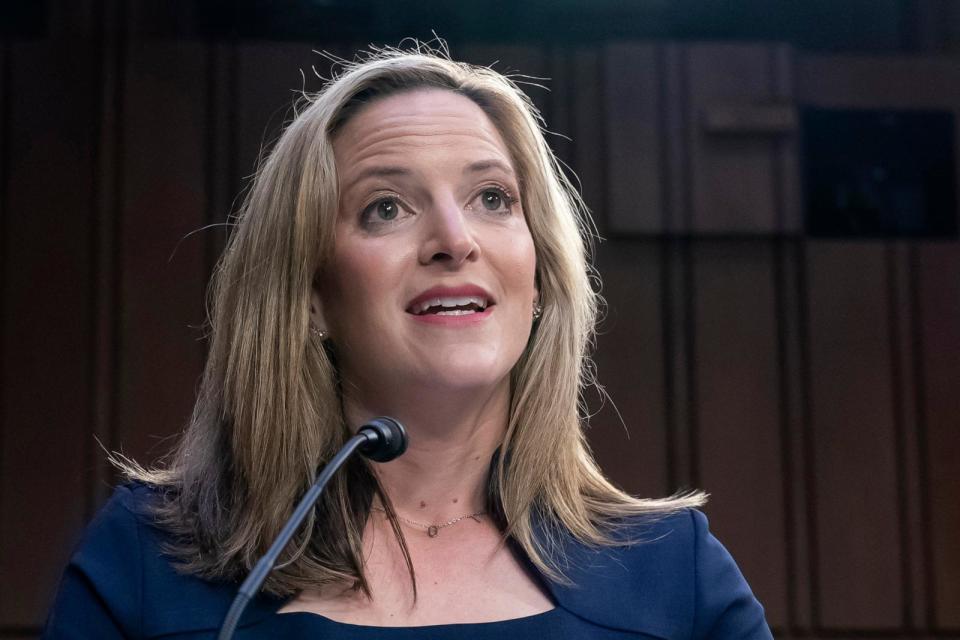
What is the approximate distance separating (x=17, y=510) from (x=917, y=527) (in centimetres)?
285

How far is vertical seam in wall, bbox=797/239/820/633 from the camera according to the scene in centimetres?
396

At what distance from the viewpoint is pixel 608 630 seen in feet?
5.02

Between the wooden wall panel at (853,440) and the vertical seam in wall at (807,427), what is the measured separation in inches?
0.5

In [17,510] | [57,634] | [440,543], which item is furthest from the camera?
[17,510]

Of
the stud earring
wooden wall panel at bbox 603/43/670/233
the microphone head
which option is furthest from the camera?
wooden wall panel at bbox 603/43/670/233

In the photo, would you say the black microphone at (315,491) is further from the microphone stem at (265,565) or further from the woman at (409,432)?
the woman at (409,432)

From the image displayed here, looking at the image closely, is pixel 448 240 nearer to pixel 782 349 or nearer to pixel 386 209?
pixel 386 209

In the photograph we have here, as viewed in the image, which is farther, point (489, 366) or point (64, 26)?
point (64, 26)

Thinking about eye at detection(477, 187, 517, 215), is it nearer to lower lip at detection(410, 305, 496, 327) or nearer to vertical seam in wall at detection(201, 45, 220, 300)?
lower lip at detection(410, 305, 496, 327)

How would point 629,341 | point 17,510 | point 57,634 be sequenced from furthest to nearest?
point 629,341, point 17,510, point 57,634

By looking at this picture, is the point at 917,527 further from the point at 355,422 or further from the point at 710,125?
the point at 355,422

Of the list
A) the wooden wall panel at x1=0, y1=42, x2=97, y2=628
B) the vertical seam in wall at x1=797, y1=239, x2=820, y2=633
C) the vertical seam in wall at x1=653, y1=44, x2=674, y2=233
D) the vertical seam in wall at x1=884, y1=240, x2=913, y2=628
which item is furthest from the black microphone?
the vertical seam in wall at x1=884, y1=240, x2=913, y2=628

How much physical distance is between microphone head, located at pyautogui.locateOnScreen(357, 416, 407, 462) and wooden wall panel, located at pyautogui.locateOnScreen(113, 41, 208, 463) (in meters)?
2.58

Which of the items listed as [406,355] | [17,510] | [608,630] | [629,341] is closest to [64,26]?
[17,510]
